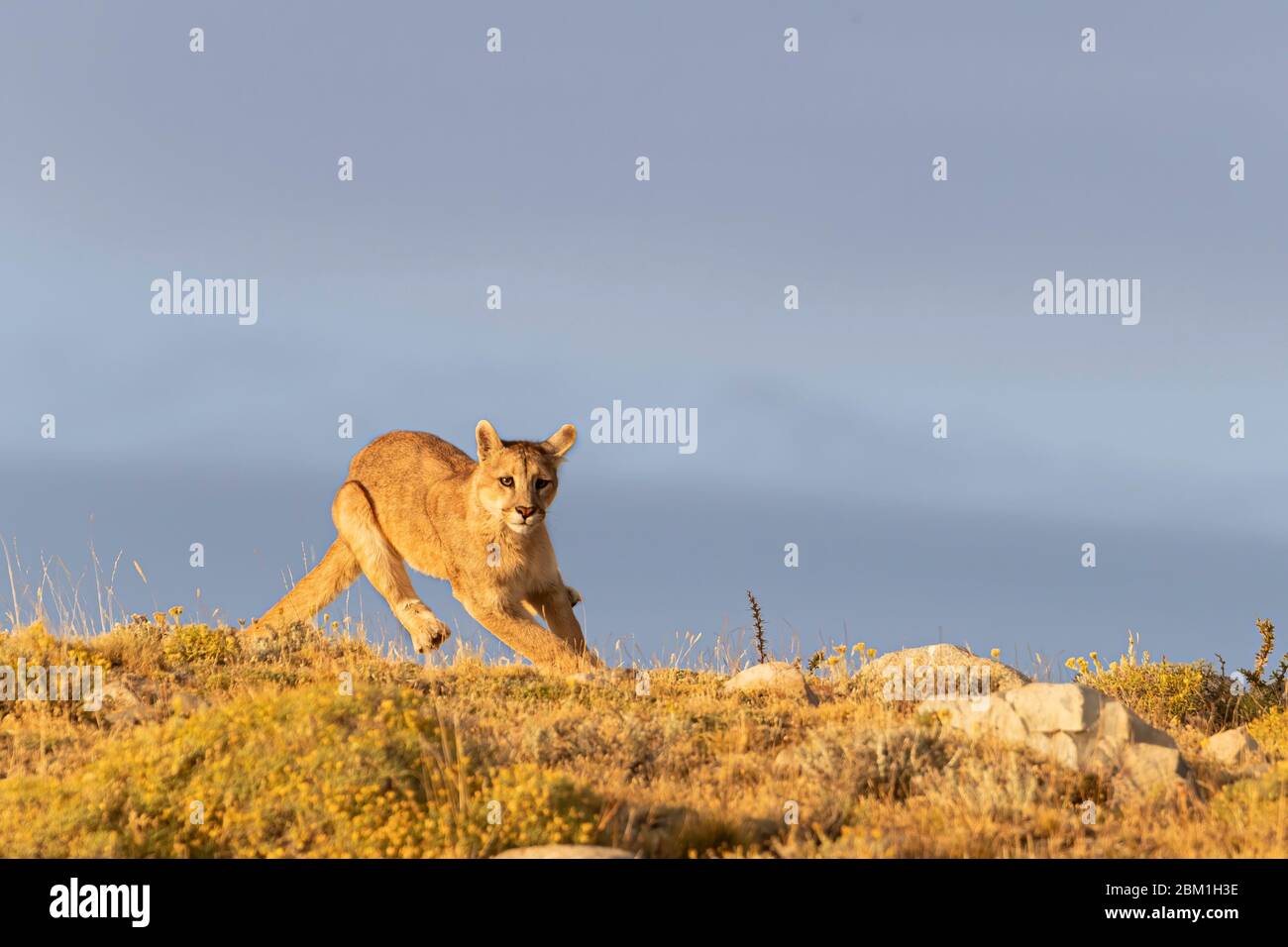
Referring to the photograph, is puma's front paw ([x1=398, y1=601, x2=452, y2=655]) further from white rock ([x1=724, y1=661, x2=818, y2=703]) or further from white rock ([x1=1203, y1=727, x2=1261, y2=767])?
white rock ([x1=1203, y1=727, x2=1261, y2=767])

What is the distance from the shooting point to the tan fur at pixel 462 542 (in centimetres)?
1488

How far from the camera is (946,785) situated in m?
9.45

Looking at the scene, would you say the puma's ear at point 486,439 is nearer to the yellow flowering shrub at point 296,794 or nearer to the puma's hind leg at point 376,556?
the puma's hind leg at point 376,556

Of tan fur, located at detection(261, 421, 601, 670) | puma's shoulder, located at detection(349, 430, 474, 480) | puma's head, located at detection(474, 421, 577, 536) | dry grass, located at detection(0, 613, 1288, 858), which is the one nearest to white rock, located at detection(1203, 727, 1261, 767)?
dry grass, located at detection(0, 613, 1288, 858)

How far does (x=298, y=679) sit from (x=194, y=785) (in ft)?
14.8

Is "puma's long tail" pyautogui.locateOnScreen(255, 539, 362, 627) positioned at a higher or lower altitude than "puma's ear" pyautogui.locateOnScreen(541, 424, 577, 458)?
lower

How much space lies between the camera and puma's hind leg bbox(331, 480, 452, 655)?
632 inches

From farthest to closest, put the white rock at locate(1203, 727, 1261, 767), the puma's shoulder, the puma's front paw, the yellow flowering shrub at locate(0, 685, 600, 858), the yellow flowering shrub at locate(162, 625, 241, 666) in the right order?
the puma's shoulder
the puma's front paw
the yellow flowering shrub at locate(162, 625, 241, 666)
the white rock at locate(1203, 727, 1261, 767)
the yellow flowering shrub at locate(0, 685, 600, 858)

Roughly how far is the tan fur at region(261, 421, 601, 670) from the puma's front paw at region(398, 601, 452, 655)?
0.5 inches
